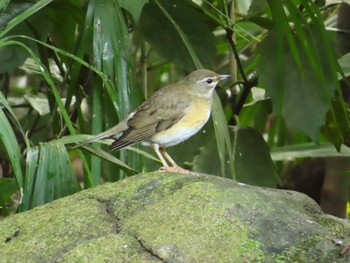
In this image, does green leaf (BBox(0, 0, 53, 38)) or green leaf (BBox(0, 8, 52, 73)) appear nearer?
green leaf (BBox(0, 0, 53, 38))

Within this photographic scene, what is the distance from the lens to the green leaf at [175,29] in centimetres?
587

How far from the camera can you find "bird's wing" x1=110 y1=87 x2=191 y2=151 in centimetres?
516

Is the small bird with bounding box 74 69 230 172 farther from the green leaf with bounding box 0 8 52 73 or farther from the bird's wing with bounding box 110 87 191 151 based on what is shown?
the green leaf with bounding box 0 8 52 73

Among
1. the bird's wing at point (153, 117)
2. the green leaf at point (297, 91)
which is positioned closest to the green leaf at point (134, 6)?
the bird's wing at point (153, 117)

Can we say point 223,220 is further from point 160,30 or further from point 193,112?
point 160,30

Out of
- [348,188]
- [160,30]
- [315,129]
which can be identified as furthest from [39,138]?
[348,188]

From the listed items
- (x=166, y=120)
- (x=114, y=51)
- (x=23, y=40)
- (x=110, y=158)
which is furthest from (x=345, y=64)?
(x=23, y=40)

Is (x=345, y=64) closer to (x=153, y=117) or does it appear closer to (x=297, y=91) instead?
(x=297, y=91)

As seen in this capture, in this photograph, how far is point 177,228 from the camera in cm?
371

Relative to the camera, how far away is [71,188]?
4.90 meters

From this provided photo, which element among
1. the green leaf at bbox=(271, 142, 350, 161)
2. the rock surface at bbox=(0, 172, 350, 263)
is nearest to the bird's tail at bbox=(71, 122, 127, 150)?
the rock surface at bbox=(0, 172, 350, 263)

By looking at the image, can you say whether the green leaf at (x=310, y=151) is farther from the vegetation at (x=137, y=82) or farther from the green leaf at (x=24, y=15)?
the green leaf at (x=24, y=15)

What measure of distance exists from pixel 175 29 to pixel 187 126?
2.23ft

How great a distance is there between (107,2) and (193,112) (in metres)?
0.83
